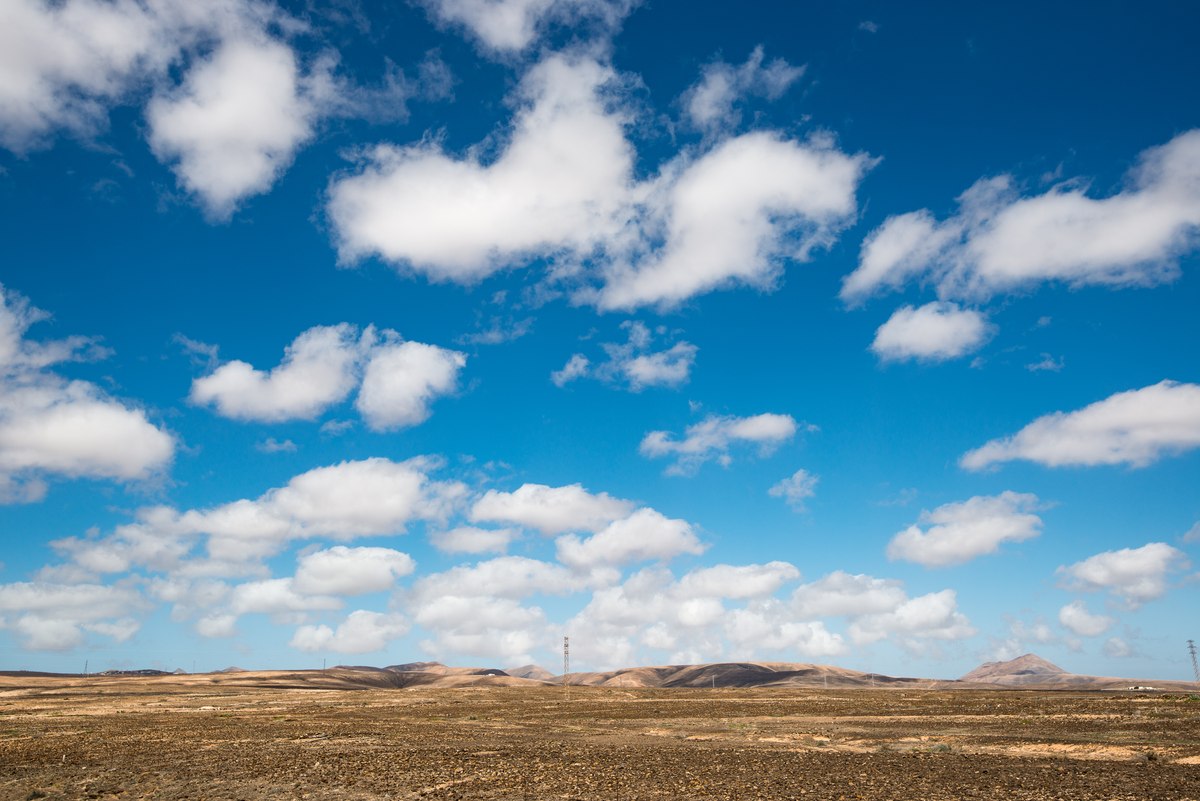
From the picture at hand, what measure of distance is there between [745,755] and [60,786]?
28.7m

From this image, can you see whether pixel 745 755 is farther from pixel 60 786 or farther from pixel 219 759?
pixel 60 786

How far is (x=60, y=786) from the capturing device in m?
29.7

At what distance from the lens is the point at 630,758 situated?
3562cm

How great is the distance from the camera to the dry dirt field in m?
26.9

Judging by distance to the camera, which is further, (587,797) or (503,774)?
(503,774)

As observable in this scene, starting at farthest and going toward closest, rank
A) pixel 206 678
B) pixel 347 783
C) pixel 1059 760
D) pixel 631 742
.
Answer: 1. pixel 206 678
2. pixel 631 742
3. pixel 1059 760
4. pixel 347 783

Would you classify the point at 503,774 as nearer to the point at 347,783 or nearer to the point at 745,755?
the point at 347,783

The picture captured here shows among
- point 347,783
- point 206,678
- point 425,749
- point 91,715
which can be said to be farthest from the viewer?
point 206,678

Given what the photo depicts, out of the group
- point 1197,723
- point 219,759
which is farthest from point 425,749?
point 1197,723

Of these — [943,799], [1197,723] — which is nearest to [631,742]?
[943,799]

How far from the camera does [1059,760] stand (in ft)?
106

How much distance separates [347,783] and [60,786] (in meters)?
11.4

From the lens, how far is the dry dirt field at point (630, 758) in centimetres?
2686

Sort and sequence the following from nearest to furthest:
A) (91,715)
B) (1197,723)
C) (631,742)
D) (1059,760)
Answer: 1. (1059,760)
2. (631,742)
3. (1197,723)
4. (91,715)
